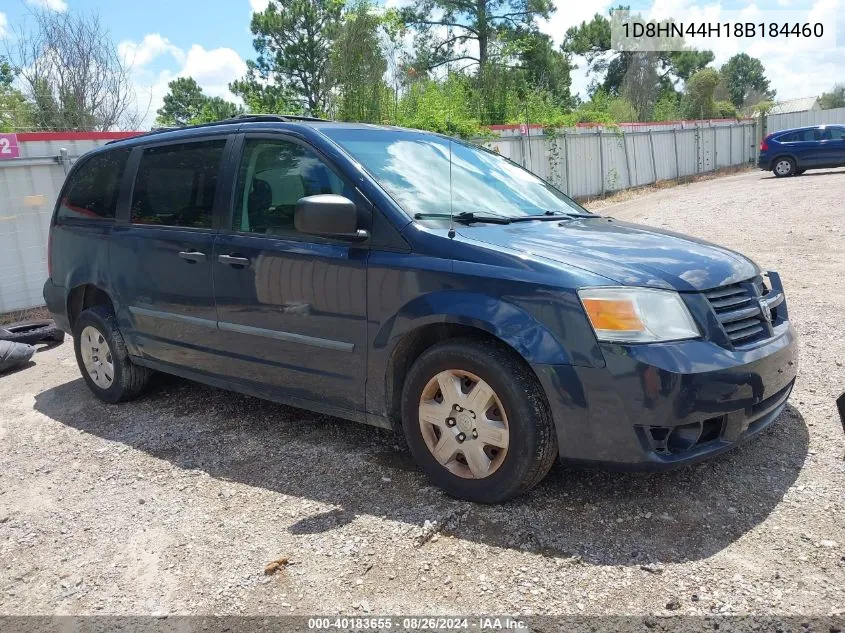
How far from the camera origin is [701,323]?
9.57ft

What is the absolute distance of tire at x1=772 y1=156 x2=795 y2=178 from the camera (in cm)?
2216

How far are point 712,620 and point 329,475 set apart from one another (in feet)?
6.45

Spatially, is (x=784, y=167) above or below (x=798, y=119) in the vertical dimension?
below

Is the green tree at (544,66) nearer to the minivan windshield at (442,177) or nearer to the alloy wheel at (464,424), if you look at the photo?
the minivan windshield at (442,177)

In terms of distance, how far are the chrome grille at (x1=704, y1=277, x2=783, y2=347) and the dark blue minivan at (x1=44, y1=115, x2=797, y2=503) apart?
0.01 metres

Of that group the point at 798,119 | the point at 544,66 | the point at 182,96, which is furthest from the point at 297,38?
the point at 182,96

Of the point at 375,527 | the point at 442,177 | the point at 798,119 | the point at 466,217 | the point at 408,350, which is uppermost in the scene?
the point at 798,119

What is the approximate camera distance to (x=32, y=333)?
714 centimetres

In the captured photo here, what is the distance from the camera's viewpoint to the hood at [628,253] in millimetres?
2980

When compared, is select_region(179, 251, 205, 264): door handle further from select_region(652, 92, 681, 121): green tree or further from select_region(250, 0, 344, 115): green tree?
select_region(652, 92, 681, 121): green tree

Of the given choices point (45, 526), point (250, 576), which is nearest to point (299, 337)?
point (250, 576)

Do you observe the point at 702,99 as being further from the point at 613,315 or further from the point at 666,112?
the point at 613,315

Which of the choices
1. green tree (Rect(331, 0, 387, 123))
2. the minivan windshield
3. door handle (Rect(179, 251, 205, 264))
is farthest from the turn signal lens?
green tree (Rect(331, 0, 387, 123))

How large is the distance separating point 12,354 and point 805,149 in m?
22.6
